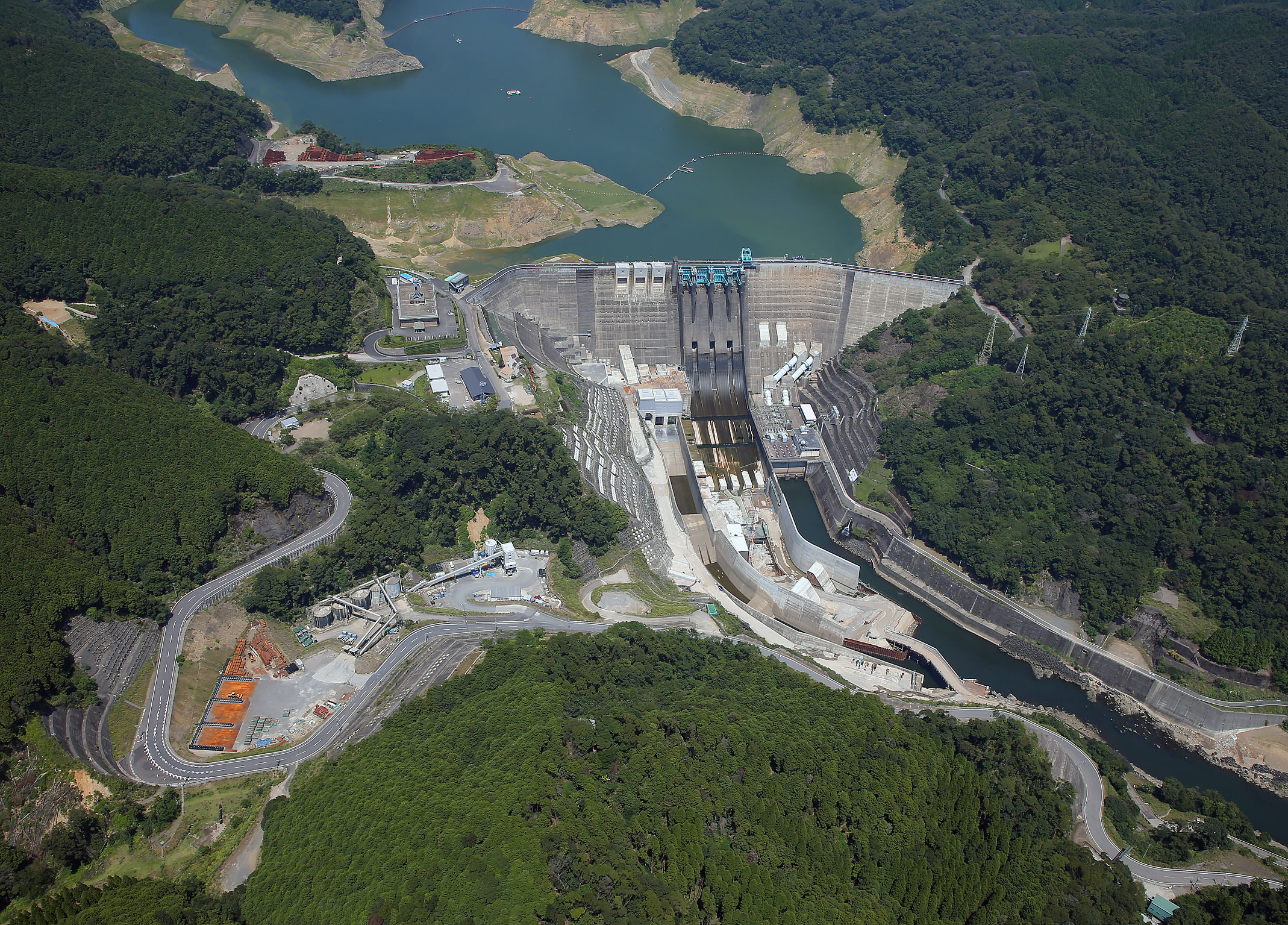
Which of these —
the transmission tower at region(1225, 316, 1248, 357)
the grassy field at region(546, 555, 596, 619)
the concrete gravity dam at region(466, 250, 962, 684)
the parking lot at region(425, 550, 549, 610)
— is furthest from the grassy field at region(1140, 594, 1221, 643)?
the parking lot at region(425, 550, 549, 610)

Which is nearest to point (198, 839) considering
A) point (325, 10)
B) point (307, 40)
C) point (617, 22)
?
point (307, 40)

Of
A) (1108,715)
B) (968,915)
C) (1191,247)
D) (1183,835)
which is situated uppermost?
(1191,247)

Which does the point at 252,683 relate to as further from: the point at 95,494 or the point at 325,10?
the point at 325,10

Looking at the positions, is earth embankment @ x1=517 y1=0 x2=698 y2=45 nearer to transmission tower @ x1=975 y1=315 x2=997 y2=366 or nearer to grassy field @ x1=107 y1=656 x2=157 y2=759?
transmission tower @ x1=975 y1=315 x2=997 y2=366

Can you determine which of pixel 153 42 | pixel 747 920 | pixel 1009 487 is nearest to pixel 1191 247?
pixel 1009 487

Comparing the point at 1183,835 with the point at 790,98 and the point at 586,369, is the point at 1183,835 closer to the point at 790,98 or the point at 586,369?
the point at 586,369

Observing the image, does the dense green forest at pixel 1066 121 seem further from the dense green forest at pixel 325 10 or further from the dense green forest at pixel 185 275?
the dense green forest at pixel 185 275
